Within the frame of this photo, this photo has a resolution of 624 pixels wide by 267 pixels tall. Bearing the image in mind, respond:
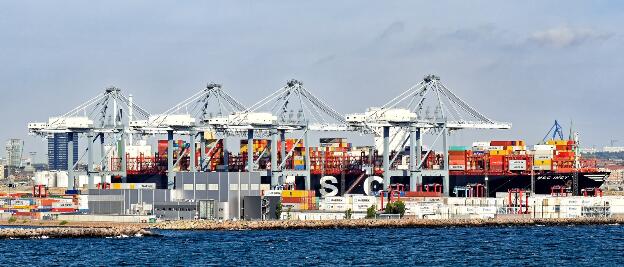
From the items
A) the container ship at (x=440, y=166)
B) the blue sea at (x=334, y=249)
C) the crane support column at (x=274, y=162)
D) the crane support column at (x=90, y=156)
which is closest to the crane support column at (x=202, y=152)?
the container ship at (x=440, y=166)

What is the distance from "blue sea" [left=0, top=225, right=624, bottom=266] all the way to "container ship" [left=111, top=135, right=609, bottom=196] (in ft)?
157

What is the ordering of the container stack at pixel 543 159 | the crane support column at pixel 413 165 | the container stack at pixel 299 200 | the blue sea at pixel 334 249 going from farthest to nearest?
the container stack at pixel 543 159, the crane support column at pixel 413 165, the container stack at pixel 299 200, the blue sea at pixel 334 249

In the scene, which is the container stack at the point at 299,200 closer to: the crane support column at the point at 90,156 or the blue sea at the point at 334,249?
the blue sea at the point at 334,249

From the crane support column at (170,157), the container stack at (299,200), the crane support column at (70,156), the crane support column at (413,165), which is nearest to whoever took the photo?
the container stack at (299,200)

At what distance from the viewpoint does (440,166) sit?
558 feet

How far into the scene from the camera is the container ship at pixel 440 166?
16512cm

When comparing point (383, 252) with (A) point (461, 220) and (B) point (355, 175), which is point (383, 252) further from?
(B) point (355, 175)

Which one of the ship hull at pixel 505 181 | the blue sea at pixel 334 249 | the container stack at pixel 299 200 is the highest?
the ship hull at pixel 505 181

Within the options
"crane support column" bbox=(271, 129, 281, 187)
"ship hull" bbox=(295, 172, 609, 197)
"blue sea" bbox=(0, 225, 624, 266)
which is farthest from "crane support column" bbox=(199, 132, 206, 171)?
"blue sea" bbox=(0, 225, 624, 266)

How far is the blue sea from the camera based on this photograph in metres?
83.4

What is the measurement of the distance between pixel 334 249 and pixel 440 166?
7818cm

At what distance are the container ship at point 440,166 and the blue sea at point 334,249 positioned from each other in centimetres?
4793

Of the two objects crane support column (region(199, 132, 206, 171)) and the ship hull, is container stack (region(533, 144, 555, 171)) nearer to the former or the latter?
the ship hull

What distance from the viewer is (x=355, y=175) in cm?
17450
